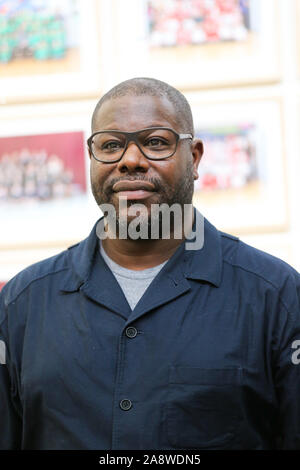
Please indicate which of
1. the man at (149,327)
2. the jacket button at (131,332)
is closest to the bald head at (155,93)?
the man at (149,327)

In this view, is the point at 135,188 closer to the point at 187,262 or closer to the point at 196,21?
the point at 187,262

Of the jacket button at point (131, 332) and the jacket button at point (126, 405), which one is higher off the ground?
the jacket button at point (131, 332)

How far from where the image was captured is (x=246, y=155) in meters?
2.36

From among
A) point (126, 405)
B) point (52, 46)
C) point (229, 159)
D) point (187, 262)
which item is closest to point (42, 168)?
point (52, 46)

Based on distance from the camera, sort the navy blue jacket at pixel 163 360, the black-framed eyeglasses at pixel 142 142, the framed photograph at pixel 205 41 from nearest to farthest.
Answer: the navy blue jacket at pixel 163 360, the black-framed eyeglasses at pixel 142 142, the framed photograph at pixel 205 41

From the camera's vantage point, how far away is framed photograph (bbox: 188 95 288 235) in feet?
7.68

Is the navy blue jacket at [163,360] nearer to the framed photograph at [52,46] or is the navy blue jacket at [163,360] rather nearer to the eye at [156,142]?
the eye at [156,142]

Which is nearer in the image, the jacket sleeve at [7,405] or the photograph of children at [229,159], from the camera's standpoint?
the jacket sleeve at [7,405]

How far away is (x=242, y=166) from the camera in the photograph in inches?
93.0

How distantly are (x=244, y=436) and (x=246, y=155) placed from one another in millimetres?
1105

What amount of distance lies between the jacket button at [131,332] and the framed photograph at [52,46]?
110 centimetres

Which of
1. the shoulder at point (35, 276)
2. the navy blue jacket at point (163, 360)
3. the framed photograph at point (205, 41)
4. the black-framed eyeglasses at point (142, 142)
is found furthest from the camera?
the framed photograph at point (205, 41)

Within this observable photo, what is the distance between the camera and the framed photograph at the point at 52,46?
2396mm

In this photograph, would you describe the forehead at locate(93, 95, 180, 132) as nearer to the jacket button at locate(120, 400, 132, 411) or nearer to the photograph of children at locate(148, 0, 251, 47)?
the jacket button at locate(120, 400, 132, 411)
